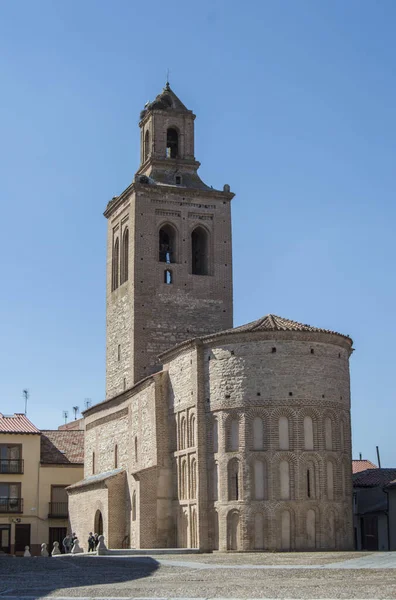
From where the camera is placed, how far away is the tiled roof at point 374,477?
44.2 meters

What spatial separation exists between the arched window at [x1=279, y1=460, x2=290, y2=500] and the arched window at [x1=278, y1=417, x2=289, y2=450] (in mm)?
564

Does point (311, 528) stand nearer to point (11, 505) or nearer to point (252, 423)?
point (252, 423)

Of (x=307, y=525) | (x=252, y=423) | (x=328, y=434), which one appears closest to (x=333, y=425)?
(x=328, y=434)

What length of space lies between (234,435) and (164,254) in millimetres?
14715

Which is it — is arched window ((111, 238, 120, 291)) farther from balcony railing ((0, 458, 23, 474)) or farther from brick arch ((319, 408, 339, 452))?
brick arch ((319, 408, 339, 452))

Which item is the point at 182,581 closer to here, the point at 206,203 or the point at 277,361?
the point at 277,361

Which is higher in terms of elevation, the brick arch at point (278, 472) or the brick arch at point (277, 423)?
the brick arch at point (277, 423)

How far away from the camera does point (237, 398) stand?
1347 inches

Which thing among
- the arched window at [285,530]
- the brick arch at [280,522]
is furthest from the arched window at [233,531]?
the arched window at [285,530]

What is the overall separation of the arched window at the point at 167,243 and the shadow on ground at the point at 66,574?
19.4 m

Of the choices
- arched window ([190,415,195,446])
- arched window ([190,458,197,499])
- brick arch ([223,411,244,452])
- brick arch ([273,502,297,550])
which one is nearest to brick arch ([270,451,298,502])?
brick arch ([273,502,297,550])

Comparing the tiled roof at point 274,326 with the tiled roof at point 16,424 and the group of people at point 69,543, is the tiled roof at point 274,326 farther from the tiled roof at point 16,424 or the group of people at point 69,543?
the tiled roof at point 16,424

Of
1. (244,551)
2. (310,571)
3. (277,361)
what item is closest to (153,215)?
(277,361)

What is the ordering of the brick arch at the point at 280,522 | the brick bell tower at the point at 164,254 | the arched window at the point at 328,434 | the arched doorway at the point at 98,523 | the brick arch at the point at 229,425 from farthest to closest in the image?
the brick bell tower at the point at 164,254 → the arched doorway at the point at 98,523 → the arched window at the point at 328,434 → the brick arch at the point at 229,425 → the brick arch at the point at 280,522
